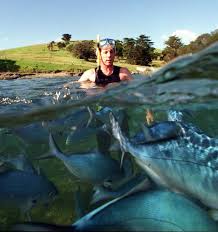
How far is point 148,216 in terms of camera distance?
3.89 metres

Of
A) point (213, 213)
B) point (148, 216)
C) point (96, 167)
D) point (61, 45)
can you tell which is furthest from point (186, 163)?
point (61, 45)

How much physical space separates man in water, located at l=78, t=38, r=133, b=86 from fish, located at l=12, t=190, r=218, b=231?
7.00 metres

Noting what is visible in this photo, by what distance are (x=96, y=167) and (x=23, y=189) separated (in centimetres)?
107

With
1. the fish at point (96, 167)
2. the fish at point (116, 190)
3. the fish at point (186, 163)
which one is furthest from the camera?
the fish at point (96, 167)

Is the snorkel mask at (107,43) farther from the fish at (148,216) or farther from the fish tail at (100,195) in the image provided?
the fish at (148,216)

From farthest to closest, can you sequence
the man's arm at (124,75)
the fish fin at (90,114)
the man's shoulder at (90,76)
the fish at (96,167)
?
1. the man's shoulder at (90,76)
2. the man's arm at (124,75)
3. the fish fin at (90,114)
4. the fish at (96,167)

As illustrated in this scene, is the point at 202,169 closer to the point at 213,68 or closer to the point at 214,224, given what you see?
the point at 214,224

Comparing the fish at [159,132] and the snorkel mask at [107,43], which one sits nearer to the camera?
the fish at [159,132]

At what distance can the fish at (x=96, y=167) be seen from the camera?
6184 mm

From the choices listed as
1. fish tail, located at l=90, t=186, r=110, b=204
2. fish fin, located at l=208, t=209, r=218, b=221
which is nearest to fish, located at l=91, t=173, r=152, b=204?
fish tail, located at l=90, t=186, r=110, b=204

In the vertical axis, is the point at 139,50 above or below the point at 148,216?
below

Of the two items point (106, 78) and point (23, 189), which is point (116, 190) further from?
point (106, 78)

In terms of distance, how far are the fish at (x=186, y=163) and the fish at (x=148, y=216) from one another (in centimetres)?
74

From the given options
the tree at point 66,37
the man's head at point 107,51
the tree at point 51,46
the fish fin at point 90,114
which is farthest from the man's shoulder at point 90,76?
the tree at point 66,37
